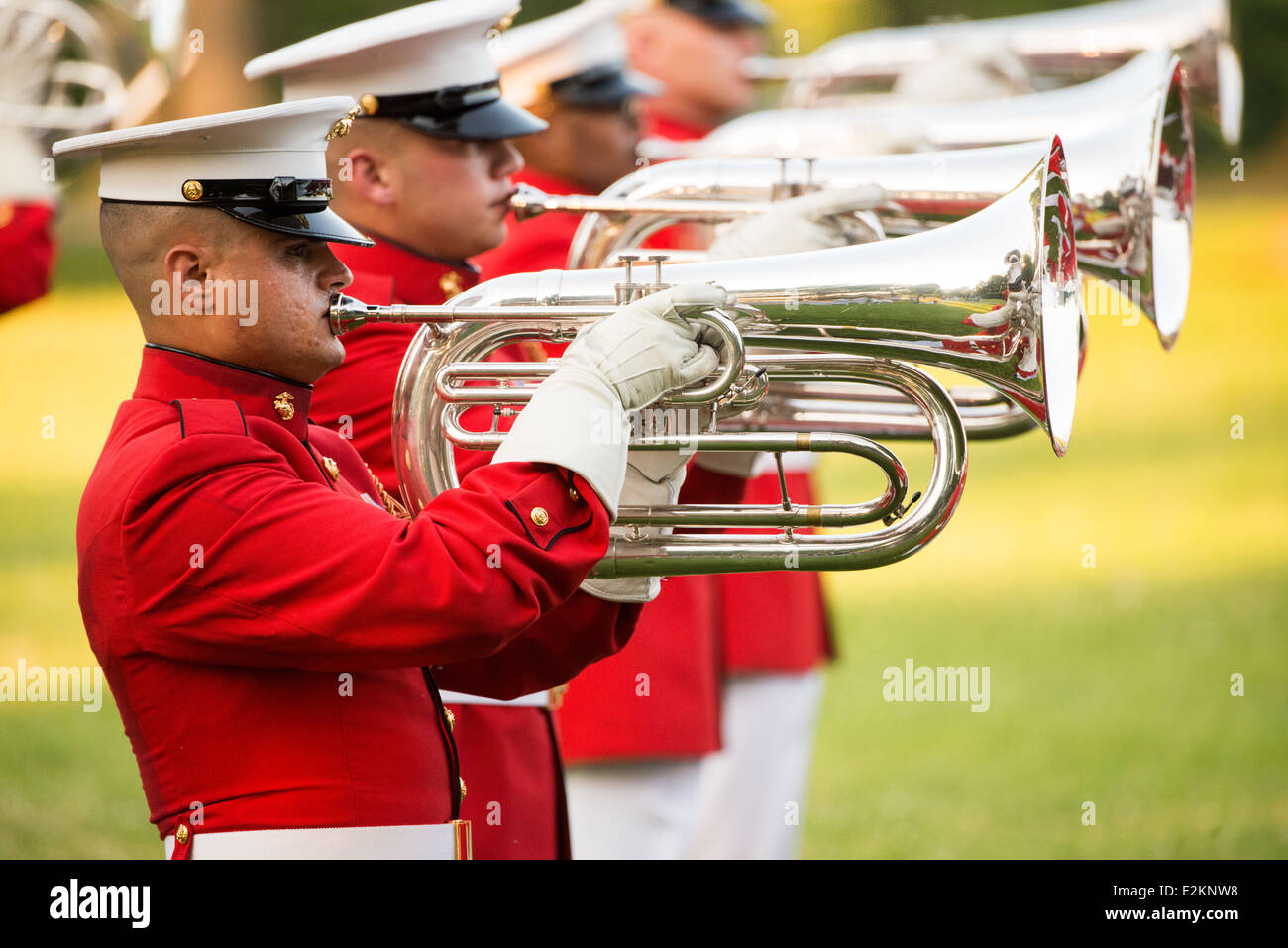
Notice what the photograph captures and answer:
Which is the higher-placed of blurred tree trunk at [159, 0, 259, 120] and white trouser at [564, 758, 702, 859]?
blurred tree trunk at [159, 0, 259, 120]

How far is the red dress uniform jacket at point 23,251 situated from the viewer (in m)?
5.03

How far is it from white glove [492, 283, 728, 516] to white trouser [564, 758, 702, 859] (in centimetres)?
216

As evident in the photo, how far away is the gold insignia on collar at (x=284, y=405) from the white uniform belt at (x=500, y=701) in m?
0.92

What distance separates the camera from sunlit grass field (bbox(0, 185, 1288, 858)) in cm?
603

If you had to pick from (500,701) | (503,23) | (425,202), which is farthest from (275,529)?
(503,23)

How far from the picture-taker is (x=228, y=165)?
2.46m

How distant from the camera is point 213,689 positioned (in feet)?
7.89

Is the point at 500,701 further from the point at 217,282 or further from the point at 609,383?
the point at 217,282

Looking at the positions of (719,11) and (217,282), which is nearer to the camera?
(217,282)

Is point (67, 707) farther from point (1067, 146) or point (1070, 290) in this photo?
point (1070, 290)

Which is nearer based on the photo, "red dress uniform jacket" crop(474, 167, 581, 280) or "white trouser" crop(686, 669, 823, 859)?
"red dress uniform jacket" crop(474, 167, 581, 280)

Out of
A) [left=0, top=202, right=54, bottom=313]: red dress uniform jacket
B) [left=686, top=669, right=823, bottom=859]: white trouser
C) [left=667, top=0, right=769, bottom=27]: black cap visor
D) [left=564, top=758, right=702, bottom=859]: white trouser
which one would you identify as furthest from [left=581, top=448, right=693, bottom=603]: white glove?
[left=667, top=0, right=769, bottom=27]: black cap visor

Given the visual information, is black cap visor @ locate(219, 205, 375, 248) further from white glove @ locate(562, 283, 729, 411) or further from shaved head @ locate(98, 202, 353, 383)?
white glove @ locate(562, 283, 729, 411)

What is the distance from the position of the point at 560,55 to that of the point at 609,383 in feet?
8.55
